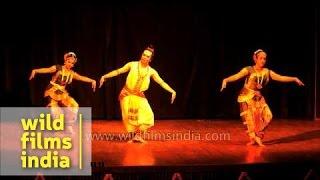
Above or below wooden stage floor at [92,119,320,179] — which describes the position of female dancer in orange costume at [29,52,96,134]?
above

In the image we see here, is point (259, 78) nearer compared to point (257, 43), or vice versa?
point (259, 78)

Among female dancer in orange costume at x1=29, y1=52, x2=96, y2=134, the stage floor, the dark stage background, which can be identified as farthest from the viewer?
the dark stage background

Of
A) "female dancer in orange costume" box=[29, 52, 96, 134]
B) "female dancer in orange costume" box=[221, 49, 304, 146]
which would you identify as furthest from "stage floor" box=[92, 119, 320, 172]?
"female dancer in orange costume" box=[29, 52, 96, 134]

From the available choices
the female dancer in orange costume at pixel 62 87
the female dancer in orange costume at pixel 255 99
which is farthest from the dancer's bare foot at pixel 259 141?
the female dancer in orange costume at pixel 62 87

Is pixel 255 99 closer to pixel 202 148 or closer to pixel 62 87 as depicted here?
pixel 202 148

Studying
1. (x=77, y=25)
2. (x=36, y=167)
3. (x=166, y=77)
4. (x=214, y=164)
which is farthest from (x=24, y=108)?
(x=214, y=164)

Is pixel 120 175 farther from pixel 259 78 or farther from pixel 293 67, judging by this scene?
pixel 293 67

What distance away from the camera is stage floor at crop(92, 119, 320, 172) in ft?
25.3

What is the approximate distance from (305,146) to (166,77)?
367cm

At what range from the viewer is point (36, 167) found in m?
7.48

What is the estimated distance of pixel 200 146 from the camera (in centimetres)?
906

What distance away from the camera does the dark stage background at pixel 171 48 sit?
1159 centimetres

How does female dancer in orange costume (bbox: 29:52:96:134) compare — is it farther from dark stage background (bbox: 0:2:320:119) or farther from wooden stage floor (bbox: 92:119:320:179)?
dark stage background (bbox: 0:2:320:119)

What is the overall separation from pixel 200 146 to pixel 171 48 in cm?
332
